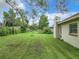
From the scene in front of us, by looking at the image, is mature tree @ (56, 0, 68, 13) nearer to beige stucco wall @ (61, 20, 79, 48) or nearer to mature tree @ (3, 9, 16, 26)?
beige stucco wall @ (61, 20, 79, 48)

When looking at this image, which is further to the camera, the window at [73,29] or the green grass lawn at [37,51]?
the window at [73,29]

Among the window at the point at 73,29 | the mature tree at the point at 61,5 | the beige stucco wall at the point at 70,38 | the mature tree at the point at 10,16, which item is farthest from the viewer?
the window at the point at 73,29

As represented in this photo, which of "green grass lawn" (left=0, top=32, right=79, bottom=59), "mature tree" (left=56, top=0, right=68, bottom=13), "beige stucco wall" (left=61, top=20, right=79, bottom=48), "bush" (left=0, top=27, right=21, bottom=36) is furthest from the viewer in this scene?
"bush" (left=0, top=27, right=21, bottom=36)

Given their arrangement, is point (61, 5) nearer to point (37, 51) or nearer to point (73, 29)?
point (37, 51)

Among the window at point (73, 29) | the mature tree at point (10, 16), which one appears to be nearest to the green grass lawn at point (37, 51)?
the window at point (73, 29)

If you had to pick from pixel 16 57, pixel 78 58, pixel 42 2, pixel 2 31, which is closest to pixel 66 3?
pixel 42 2

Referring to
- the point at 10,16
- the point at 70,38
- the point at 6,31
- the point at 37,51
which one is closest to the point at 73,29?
the point at 70,38

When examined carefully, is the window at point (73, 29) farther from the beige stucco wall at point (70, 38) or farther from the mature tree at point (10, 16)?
the mature tree at point (10, 16)

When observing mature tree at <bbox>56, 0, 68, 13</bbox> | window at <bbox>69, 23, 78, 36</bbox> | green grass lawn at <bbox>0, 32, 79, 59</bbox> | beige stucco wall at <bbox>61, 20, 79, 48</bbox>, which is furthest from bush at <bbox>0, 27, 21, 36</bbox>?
mature tree at <bbox>56, 0, 68, 13</bbox>

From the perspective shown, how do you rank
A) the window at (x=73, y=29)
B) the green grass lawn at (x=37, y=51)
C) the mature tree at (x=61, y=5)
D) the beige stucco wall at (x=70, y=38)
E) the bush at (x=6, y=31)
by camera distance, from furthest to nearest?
the bush at (x=6, y=31)
the window at (x=73, y=29)
the beige stucco wall at (x=70, y=38)
the mature tree at (x=61, y=5)
the green grass lawn at (x=37, y=51)

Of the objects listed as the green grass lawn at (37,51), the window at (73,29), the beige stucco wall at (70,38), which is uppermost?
the window at (73,29)

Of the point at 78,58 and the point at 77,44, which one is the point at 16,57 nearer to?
the point at 78,58

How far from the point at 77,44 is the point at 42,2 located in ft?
14.6

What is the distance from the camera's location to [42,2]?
827cm
